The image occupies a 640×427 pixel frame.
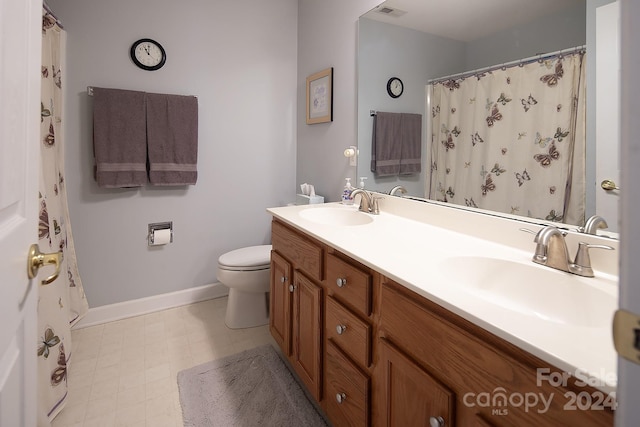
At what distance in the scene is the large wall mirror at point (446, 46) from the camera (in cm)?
99

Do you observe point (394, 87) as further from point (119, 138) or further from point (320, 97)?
point (119, 138)

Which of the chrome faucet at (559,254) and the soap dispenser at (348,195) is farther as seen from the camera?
the soap dispenser at (348,195)

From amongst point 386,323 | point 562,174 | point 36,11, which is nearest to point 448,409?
point 386,323

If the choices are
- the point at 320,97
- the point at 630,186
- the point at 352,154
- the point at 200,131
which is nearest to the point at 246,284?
the point at 352,154

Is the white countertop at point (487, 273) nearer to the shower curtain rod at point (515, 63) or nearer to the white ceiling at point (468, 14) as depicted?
the shower curtain rod at point (515, 63)

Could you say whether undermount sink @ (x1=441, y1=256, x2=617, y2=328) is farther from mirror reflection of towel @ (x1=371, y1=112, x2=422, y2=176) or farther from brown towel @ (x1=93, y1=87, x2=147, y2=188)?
brown towel @ (x1=93, y1=87, x2=147, y2=188)

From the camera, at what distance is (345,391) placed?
3.82ft

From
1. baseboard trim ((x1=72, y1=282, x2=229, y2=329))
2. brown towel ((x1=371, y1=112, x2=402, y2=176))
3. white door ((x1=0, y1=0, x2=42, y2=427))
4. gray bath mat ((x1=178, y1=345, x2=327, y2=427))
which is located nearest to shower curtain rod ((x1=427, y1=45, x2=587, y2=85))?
brown towel ((x1=371, y1=112, x2=402, y2=176))

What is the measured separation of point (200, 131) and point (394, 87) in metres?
1.47

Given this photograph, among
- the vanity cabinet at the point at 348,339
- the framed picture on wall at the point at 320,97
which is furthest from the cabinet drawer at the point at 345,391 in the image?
the framed picture on wall at the point at 320,97

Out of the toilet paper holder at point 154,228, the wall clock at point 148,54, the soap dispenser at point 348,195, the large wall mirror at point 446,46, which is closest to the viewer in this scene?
the large wall mirror at point 446,46

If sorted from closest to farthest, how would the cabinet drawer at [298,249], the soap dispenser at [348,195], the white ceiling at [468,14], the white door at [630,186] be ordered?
the white door at [630,186]
the white ceiling at [468,14]
the cabinet drawer at [298,249]
the soap dispenser at [348,195]

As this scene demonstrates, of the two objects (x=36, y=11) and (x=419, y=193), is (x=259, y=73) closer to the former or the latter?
(x=419, y=193)

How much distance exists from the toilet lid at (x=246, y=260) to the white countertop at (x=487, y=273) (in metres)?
0.60
